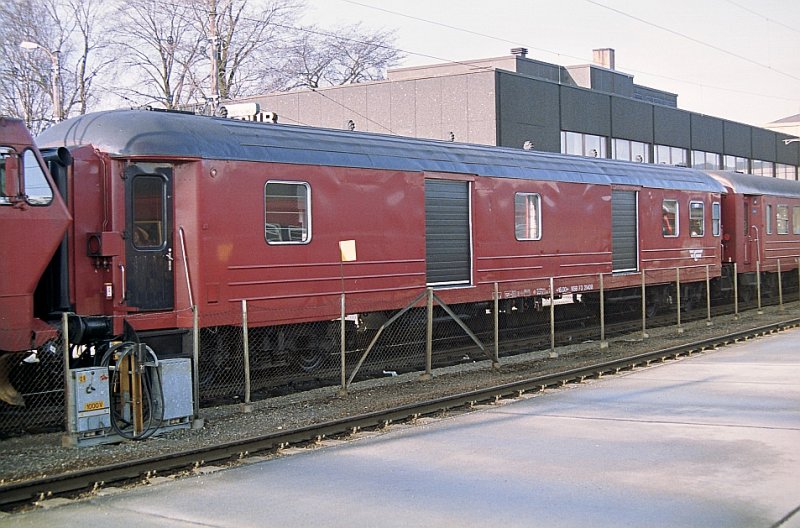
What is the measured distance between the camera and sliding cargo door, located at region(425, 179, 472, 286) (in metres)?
15.9

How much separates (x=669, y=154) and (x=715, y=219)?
22771 millimetres

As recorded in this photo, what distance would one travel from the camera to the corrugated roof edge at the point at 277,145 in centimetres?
1185

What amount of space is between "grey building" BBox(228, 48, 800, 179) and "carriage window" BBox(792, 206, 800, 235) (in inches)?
268

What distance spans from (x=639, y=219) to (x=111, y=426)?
15.1 meters

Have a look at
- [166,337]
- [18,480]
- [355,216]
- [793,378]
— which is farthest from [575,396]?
[18,480]

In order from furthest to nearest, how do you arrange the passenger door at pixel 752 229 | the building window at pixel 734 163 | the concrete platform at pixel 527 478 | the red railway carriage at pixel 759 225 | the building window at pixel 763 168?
the building window at pixel 763 168, the building window at pixel 734 163, the passenger door at pixel 752 229, the red railway carriage at pixel 759 225, the concrete platform at pixel 527 478

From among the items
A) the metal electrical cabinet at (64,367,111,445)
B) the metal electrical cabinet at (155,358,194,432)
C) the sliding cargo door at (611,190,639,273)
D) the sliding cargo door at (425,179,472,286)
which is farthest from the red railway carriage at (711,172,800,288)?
the metal electrical cabinet at (64,367,111,445)

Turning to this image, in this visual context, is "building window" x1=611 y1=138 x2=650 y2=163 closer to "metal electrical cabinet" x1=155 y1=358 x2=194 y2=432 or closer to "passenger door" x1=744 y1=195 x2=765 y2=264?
"passenger door" x1=744 y1=195 x2=765 y2=264

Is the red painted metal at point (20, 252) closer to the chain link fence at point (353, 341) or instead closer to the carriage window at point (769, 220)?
the chain link fence at point (353, 341)

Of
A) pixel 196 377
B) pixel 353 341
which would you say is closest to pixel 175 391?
pixel 196 377

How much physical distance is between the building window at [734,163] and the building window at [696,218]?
99.4 feet

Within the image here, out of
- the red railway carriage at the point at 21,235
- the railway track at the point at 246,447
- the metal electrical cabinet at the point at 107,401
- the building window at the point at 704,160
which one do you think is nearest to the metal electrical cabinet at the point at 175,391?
the metal electrical cabinet at the point at 107,401

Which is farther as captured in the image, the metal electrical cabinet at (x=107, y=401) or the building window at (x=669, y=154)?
the building window at (x=669, y=154)

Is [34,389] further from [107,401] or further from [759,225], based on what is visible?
[759,225]
